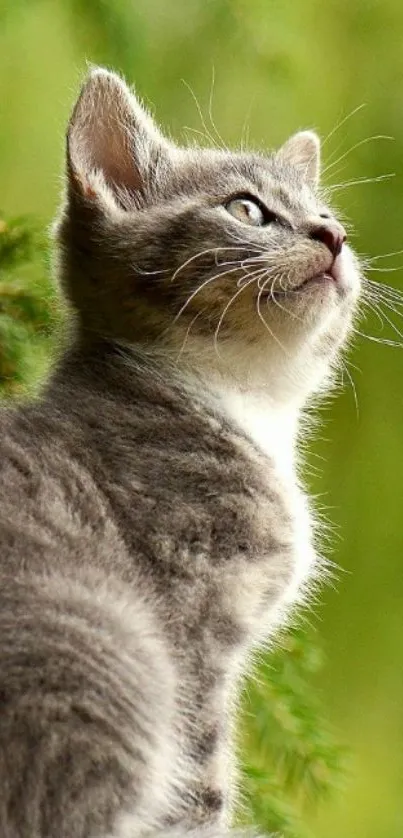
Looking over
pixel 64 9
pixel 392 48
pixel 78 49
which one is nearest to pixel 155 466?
pixel 64 9

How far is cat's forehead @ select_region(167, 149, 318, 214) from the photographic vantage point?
107 centimetres

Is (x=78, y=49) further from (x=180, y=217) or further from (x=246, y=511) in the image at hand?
(x=246, y=511)

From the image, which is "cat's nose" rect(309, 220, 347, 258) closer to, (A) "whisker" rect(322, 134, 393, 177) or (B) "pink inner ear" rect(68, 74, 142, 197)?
(B) "pink inner ear" rect(68, 74, 142, 197)

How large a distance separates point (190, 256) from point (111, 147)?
0.17 metres

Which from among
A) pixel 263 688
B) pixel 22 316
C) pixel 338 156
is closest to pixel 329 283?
pixel 22 316

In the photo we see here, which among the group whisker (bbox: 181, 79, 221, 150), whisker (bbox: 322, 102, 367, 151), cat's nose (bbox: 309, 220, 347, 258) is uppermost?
whisker (bbox: 322, 102, 367, 151)

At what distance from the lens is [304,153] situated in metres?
1.25

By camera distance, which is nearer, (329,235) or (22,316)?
(329,235)

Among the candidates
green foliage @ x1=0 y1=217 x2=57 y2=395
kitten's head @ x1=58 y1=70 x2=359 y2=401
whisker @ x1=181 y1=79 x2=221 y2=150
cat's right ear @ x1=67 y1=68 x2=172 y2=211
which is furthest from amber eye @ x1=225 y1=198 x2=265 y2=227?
whisker @ x1=181 y1=79 x2=221 y2=150

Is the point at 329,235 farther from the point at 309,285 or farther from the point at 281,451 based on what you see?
the point at 281,451

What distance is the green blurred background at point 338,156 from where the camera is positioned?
1633mm

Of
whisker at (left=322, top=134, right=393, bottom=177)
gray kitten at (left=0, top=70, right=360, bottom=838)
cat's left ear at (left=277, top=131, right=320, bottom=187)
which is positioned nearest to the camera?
gray kitten at (left=0, top=70, right=360, bottom=838)

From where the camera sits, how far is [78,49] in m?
1.58

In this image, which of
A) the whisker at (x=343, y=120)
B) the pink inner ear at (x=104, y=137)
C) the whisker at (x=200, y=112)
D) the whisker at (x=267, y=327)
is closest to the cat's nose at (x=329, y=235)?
the whisker at (x=267, y=327)
